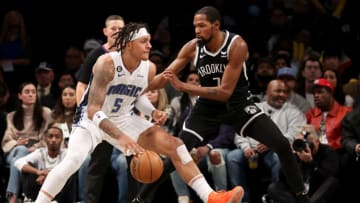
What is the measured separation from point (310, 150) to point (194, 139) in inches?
53.2

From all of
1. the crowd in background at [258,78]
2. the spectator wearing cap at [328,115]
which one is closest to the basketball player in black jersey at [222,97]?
the crowd in background at [258,78]

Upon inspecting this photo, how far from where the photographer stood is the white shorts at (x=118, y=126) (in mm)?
7605

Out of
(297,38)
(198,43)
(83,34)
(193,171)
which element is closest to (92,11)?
(83,34)

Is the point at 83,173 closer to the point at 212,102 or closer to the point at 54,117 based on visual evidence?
the point at 54,117

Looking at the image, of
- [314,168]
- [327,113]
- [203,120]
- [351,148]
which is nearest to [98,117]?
[203,120]

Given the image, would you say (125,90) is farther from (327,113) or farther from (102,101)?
(327,113)

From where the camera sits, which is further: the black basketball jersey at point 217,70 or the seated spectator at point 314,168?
the seated spectator at point 314,168

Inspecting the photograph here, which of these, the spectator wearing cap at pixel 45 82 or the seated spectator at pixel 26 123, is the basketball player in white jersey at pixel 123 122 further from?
the spectator wearing cap at pixel 45 82

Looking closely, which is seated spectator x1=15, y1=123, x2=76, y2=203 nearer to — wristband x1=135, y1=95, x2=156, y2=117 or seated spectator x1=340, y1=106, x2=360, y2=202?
wristband x1=135, y1=95, x2=156, y2=117

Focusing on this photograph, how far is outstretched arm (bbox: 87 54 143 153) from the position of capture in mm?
7133

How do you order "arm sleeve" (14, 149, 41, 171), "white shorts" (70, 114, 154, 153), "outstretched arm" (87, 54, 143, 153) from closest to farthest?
"outstretched arm" (87, 54, 143, 153) → "white shorts" (70, 114, 154, 153) → "arm sleeve" (14, 149, 41, 171)

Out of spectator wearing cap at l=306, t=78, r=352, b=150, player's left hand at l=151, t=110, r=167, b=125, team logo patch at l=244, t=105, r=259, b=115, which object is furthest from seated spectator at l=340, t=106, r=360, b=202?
player's left hand at l=151, t=110, r=167, b=125

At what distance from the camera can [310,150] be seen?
8711mm

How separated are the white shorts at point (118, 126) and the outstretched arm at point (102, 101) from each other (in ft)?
0.47
